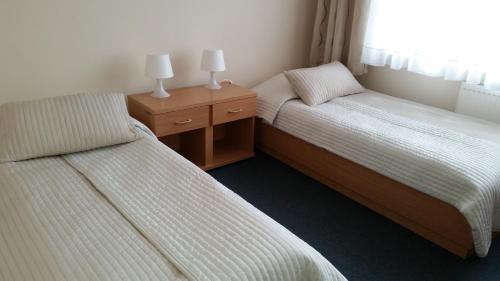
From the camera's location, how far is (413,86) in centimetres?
330

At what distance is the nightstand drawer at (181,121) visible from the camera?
2.52 metres

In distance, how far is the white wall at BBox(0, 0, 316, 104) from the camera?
2293mm

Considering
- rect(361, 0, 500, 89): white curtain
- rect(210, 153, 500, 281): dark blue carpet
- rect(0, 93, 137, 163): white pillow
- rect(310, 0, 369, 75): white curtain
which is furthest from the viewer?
rect(310, 0, 369, 75): white curtain

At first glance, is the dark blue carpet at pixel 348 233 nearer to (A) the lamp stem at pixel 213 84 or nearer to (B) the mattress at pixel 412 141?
(B) the mattress at pixel 412 141

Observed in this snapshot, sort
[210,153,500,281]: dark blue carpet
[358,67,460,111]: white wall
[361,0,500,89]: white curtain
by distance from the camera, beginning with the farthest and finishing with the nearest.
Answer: [358,67,460,111]: white wall < [361,0,500,89]: white curtain < [210,153,500,281]: dark blue carpet

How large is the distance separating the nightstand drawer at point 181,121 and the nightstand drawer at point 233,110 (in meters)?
0.07

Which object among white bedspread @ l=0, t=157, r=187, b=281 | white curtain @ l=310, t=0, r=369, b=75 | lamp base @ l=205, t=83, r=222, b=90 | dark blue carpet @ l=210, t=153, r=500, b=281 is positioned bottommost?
A: dark blue carpet @ l=210, t=153, r=500, b=281

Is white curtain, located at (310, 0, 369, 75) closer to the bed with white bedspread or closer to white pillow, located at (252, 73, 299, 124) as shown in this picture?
white pillow, located at (252, 73, 299, 124)

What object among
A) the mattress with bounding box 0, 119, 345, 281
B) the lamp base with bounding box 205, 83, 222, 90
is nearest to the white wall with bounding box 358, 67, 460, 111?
the lamp base with bounding box 205, 83, 222, 90

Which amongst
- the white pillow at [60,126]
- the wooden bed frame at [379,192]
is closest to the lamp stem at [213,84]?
the wooden bed frame at [379,192]

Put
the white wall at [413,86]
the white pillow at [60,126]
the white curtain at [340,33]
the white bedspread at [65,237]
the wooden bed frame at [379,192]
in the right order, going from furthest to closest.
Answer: the white curtain at [340,33]
the white wall at [413,86]
the wooden bed frame at [379,192]
the white pillow at [60,126]
the white bedspread at [65,237]

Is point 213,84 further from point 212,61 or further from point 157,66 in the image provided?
point 157,66

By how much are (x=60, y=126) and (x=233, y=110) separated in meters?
1.24

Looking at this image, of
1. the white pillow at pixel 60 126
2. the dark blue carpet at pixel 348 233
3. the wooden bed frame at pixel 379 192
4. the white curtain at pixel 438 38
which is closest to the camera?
the white pillow at pixel 60 126
